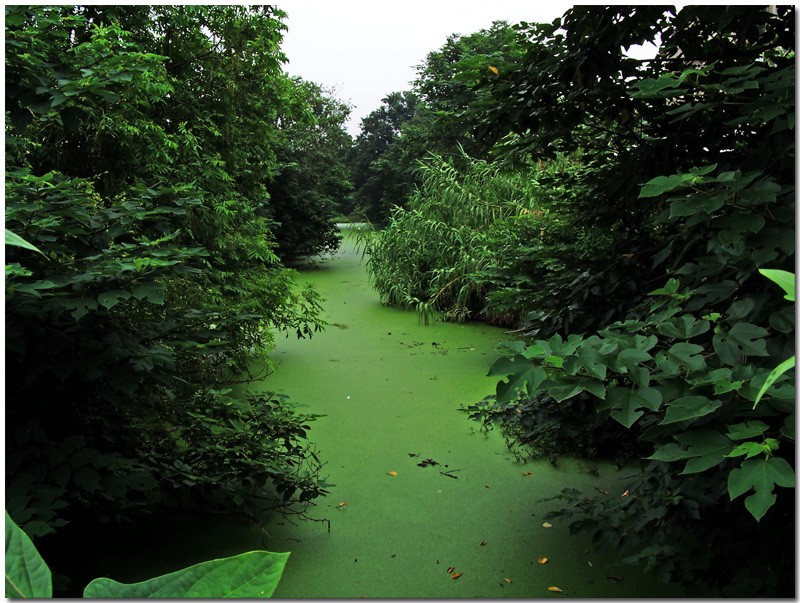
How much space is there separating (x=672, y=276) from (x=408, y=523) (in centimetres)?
118

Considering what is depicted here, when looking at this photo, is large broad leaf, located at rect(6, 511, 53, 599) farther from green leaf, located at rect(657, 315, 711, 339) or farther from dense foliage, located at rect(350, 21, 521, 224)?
dense foliage, located at rect(350, 21, 521, 224)

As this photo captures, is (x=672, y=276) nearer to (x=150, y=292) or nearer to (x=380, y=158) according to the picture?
(x=150, y=292)

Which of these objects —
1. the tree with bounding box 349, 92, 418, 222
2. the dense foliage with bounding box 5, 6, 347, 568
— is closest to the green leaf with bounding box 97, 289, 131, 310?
the dense foliage with bounding box 5, 6, 347, 568

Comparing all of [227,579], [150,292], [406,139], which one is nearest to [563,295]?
[150,292]

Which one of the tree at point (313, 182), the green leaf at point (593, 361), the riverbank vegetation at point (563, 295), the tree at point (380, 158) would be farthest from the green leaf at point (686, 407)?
the tree at point (313, 182)

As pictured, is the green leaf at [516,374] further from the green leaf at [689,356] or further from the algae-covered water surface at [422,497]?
the algae-covered water surface at [422,497]

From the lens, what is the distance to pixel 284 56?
3.67 metres

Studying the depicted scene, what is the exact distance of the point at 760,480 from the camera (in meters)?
0.80

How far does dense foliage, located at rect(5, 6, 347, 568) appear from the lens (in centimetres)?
128

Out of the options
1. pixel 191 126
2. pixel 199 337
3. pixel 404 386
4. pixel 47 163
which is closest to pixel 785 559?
pixel 199 337

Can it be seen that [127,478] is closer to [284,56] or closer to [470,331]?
[284,56]

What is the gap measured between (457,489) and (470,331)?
2.41 metres

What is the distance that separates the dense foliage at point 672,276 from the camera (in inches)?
34.9

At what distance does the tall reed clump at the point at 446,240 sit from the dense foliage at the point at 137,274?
1761 millimetres
